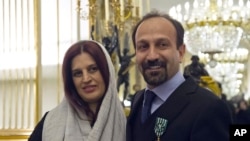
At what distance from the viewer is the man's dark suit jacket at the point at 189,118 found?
4.03 ft

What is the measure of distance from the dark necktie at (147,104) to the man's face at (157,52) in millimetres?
52

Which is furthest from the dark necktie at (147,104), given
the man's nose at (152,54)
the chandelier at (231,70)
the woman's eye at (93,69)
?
the chandelier at (231,70)

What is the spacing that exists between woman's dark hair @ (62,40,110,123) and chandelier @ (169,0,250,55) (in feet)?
12.2

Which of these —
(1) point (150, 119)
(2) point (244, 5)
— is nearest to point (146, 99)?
(1) point (150, 119)

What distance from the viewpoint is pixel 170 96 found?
137 cm

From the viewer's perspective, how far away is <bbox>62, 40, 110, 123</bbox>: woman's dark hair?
158 centimetres

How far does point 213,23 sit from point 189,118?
13.2ft

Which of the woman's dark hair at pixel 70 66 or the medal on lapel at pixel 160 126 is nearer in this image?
the medal on lapel at pixel 160 126

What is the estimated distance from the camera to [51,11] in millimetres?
3635

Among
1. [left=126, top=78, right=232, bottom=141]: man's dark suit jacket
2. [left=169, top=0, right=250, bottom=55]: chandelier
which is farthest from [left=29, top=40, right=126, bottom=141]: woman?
[left=169, top=0, right=250, bottom=55]: chandelier

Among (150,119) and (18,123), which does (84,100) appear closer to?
(150,119)

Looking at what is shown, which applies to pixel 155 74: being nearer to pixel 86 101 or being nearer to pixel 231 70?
pixel 86 101

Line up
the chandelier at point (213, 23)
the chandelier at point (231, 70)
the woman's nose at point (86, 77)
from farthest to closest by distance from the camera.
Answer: the chandelier at point (231, 70) → the chandelier at point (213, 23) → the woman's nose at point (86, 77)

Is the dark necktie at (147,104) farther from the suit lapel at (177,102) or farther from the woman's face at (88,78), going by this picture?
the woman's face at (88,78)
